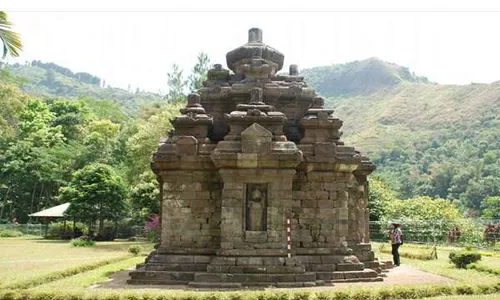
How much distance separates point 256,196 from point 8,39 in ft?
21.4

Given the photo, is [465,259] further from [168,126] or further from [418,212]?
[418,212]

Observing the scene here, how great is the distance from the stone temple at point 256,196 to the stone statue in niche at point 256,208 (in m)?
0.02

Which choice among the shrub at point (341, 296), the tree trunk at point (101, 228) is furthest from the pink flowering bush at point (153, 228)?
the shrub at point (341, 296)

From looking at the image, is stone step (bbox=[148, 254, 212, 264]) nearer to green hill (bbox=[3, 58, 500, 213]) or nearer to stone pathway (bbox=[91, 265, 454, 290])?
stone pathway (bbox=[91, 265, 454, 290])

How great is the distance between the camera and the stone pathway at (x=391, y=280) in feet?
37.6

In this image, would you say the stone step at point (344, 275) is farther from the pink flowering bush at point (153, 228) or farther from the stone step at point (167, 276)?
the pink flowering bush at point (153, 228)

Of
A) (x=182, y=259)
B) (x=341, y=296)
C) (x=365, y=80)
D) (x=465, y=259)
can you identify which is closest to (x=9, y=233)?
(x=182, y=259)

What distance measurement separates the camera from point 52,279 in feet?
42.6

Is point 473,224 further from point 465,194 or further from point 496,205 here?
point 465,194

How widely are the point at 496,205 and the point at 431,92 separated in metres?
95.6

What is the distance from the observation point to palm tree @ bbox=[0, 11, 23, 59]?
11.4m

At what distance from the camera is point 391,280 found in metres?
13.0

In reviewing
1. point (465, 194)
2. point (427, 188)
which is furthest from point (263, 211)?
point (427, 188)

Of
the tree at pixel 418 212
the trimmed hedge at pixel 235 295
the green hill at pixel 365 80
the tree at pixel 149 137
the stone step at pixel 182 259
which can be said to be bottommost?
the trimmed hedge at pixel 235 295
